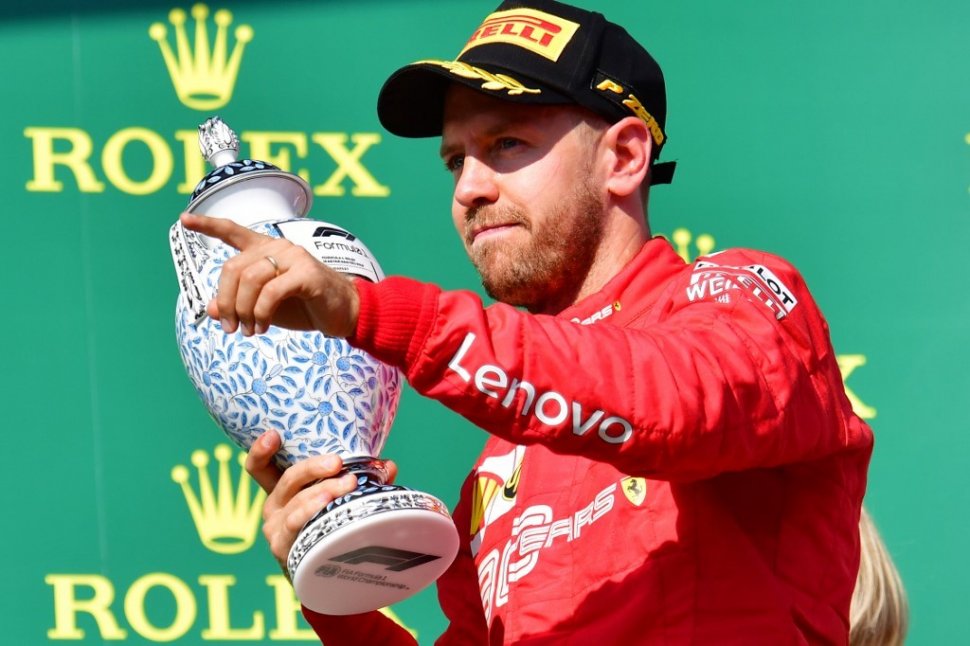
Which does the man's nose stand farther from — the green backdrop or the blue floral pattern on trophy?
the green backdrop

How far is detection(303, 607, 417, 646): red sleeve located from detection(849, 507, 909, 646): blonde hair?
0.73 metres

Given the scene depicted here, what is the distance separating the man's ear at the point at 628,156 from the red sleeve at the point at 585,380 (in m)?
0.51

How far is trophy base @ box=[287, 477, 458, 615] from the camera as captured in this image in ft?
5.22

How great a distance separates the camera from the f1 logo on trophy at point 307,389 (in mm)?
1656

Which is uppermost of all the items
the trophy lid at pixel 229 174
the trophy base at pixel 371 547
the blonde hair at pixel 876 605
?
the trophy lid at pixel 229 174

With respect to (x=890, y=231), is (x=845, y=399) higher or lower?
lower

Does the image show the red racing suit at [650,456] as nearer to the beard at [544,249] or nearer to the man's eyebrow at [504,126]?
the beard at [544,249]

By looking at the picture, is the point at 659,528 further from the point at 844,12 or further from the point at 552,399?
the point at 844,12

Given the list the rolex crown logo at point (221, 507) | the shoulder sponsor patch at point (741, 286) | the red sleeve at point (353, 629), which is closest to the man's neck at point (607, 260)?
the shoulder sponsor patch at point (741, 286)

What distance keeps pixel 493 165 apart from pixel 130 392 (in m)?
1.04

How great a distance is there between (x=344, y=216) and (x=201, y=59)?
359mm

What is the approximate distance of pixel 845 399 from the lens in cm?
164

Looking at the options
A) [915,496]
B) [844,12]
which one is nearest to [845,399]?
[915,496]

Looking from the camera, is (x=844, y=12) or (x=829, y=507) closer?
(x=829, y=507)
